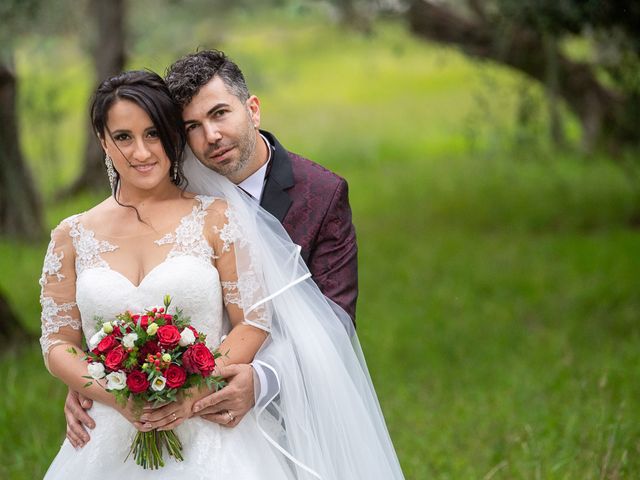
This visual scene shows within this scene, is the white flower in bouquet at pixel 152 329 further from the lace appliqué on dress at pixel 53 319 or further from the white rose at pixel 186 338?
the lace appliqué on dress at pixel 53 319

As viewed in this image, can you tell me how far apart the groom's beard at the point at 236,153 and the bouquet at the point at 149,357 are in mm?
630

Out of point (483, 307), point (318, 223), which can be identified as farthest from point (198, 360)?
point (483, 307)

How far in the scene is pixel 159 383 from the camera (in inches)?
124

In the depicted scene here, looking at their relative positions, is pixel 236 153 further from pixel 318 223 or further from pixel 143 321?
pixel 143 321

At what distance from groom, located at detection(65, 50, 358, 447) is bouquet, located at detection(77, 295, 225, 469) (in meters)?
0.23

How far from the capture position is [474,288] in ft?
30.6

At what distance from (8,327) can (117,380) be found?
4.72 m

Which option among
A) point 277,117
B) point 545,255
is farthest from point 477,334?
point 277,117

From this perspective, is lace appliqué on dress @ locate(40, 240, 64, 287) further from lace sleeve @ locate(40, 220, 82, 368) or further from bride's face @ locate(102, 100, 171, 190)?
bride's face @ locate(102, 100, 171, 190)

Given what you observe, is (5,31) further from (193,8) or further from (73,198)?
(193,8)

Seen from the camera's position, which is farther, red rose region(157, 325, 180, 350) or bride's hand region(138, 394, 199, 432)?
bride's hand region(138, 394, 199, 432)

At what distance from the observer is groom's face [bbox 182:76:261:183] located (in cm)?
362

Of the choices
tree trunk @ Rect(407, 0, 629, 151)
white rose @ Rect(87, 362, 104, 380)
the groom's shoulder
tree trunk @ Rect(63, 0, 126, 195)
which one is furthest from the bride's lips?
tree trunk @ Rect(63, 0, 126, 195)

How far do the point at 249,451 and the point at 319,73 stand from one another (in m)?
29.5
